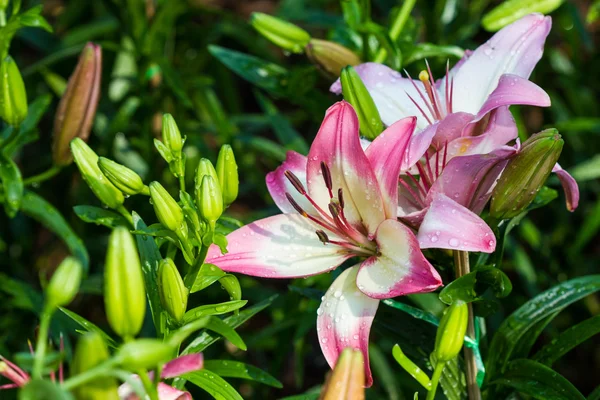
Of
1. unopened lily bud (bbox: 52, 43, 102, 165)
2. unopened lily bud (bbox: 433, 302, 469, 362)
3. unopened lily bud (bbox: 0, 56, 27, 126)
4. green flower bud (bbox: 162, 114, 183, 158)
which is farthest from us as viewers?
unopened lily bud (bbox: 52, 43, 102, 165)

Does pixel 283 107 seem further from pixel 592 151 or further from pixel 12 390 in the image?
pixel 12 390

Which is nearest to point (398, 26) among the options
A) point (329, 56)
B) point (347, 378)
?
point (329, 56)

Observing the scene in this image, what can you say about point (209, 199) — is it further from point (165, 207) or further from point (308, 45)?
point (308, 45)

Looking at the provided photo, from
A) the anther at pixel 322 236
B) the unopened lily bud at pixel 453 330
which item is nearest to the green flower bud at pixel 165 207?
the anther at pixel 322 236

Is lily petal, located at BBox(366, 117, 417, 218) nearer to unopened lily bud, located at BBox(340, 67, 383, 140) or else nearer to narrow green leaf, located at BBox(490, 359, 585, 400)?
unopened lily bud, located at BBox(340, 67, 383, 140)

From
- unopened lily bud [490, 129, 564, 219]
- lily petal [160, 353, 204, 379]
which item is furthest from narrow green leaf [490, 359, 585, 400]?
lily petal [160, 353, 204, 379]

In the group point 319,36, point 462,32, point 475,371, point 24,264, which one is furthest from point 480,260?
point 319,36

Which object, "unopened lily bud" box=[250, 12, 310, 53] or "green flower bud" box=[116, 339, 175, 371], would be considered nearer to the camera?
"green flower bud" box=[116, 339, 175, 371]
